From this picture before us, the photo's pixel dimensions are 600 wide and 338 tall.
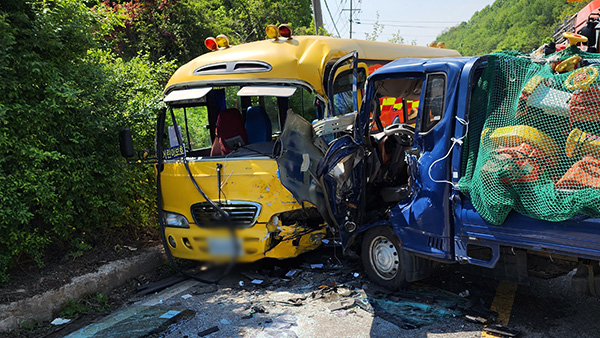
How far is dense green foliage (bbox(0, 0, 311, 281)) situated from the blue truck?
2306 mm

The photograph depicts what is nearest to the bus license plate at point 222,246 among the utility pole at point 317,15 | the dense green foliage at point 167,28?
the dense green foliage at point 167,28

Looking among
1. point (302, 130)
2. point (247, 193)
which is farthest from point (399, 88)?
point (247, 193)

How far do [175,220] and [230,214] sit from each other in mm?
879

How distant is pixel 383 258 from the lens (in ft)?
16.3

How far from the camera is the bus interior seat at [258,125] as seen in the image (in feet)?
20.0

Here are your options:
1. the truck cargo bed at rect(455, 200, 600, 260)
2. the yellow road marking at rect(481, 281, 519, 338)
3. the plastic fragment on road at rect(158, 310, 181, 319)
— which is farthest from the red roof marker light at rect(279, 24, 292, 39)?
the yellow road marking at rect(481, 281, 519, 338)

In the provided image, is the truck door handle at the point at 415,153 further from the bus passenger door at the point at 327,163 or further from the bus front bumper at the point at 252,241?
the bus front bumper at the point at 252,241

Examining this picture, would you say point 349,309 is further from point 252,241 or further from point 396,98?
point 396,98

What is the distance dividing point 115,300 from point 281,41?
11.9ft

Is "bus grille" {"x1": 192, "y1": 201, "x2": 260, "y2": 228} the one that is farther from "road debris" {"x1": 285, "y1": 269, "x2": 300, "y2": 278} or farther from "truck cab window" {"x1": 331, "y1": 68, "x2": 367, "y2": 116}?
"truck cab window" {"x1": 331, "y1": 68, "x2": 367, "y2": 116}

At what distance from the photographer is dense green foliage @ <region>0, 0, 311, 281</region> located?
4.82 meters

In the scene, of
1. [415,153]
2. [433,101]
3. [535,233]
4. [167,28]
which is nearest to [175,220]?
[415,153]

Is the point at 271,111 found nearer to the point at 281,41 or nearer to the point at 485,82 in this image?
the point at 281,41

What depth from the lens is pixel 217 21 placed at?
15.7 metres
